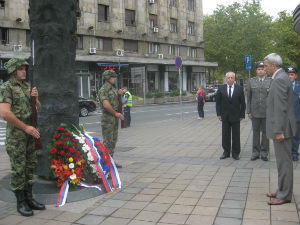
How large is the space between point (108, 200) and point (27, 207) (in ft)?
3.64

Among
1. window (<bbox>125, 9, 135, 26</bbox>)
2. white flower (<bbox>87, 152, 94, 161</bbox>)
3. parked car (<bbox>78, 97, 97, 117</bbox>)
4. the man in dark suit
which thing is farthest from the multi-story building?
white flower (<bbox>87, 152, 94, 161</bbox>)

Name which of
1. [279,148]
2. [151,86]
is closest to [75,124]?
[279,148]

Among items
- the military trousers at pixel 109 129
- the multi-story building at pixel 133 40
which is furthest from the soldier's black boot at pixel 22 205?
the multi-story building at pixel 133 40

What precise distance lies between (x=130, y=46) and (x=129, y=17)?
3139 millimetres

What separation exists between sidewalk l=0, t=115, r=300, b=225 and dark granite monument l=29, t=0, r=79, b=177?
1.35 metres

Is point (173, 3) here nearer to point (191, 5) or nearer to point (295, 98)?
point (191, 5)

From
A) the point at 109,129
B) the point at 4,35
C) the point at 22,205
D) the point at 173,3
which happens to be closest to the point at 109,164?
the point at 109,129

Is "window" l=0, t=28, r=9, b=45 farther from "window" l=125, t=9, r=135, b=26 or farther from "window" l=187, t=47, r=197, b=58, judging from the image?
"window" l=187, t=47, r=197, b=58

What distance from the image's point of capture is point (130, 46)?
40438 mm

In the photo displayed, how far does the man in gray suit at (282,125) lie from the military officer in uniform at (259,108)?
2.88 metres

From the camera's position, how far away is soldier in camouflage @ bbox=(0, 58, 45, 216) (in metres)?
4.51

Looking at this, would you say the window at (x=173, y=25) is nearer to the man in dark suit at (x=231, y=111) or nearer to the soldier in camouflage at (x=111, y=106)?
the man in dark suit at (x=231, y=111)

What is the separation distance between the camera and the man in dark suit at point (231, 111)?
804cm

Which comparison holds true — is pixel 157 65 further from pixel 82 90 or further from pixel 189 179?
pixel 189 179
